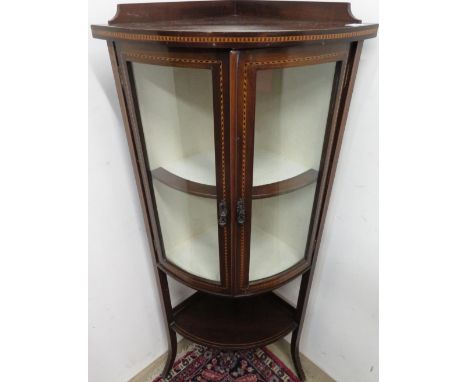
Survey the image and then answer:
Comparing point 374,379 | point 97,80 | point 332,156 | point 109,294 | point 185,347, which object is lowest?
point 185,347

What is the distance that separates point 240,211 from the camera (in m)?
0.65

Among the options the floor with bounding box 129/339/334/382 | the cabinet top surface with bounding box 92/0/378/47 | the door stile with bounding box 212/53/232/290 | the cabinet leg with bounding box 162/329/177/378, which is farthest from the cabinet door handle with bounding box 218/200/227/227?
the floor with bounding box 129/339/334/382

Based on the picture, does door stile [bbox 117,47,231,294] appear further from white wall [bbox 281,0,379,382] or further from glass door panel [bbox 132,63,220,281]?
white wall [bbox 281,0,379,382]

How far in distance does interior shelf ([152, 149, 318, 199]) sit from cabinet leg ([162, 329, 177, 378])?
574mm

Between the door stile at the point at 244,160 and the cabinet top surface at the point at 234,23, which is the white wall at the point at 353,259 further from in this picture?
the door stile at the point at 244,160

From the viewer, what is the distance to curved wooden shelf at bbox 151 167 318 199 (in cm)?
67

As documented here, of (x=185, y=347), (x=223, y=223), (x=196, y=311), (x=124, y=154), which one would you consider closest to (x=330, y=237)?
(x=223, y=223)

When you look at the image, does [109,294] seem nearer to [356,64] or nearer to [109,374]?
[109,374]

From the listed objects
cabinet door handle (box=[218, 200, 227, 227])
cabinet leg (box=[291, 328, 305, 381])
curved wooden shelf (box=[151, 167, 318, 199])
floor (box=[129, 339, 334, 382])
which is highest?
curved wooden shelf (box=[151, 167, 318, 199])

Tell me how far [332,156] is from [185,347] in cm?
93

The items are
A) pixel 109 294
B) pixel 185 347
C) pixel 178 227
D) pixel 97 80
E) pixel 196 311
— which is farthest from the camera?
pixel 185 347

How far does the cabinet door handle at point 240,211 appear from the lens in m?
0.64

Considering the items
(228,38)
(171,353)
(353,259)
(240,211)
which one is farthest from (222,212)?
(171,353)

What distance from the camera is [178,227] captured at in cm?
84
